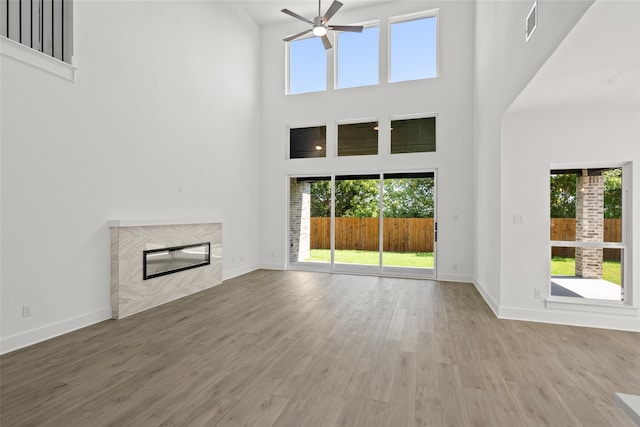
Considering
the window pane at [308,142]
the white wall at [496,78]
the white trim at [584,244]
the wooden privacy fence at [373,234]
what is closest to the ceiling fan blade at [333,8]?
the white wall at [496,78]

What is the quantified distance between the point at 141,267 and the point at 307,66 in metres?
5.80

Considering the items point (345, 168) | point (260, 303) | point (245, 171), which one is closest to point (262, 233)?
point (245, 171)

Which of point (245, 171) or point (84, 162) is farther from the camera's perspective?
point (245, 171)

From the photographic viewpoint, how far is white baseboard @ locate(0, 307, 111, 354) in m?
3.00

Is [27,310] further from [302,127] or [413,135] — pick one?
[413,135]

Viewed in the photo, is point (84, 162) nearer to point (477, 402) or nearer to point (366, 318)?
point (366, 318)

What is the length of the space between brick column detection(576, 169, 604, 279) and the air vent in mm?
2042

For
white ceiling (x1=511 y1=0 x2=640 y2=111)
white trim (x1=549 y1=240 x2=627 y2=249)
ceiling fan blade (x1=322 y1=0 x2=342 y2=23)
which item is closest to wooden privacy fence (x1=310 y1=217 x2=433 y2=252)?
white trim (x1=549 y1=240 x2=627 y2=249)

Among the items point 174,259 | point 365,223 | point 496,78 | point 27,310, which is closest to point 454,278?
point 365,223

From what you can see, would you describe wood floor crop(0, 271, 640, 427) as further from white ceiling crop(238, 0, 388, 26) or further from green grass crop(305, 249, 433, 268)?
white ceiling crop(238, 0, 388, 26)

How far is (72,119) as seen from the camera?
11.7ft

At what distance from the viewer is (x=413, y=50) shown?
6.76 metres

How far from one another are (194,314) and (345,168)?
4.36 meters

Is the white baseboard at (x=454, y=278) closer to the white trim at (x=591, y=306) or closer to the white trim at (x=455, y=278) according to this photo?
the white trim at (x=455, y=278)
